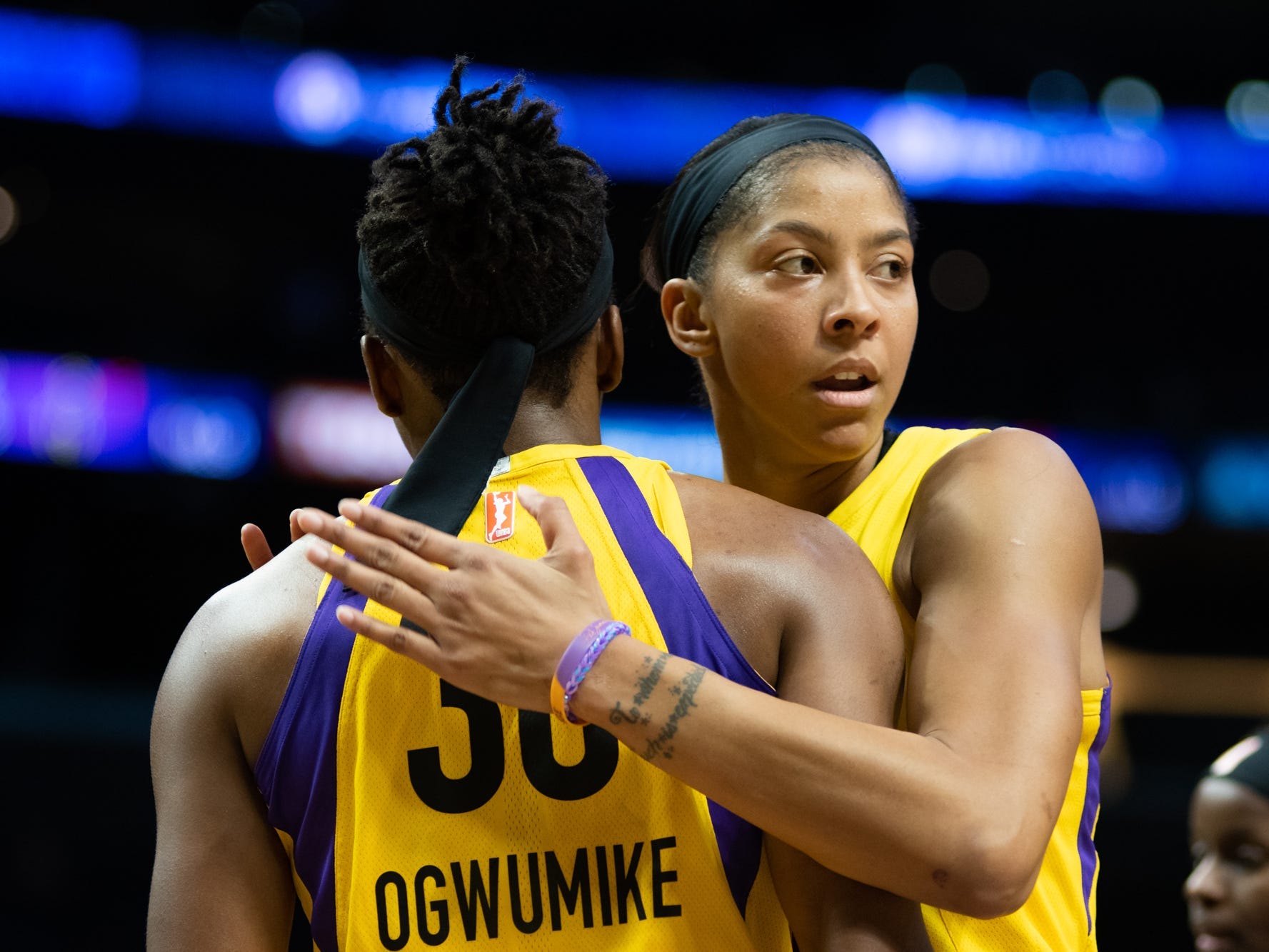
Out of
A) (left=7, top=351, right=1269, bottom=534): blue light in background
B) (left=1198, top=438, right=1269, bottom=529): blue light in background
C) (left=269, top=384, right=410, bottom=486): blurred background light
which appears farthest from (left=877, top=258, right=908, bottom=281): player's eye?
(left=1198, top=438, right=1269, bottom=529): blue light in background

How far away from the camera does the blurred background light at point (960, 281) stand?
53.3 feet

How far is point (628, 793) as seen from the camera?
175cm

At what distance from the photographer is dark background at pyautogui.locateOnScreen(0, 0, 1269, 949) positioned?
12.4 meters

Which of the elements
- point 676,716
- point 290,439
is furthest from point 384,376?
point 290,439

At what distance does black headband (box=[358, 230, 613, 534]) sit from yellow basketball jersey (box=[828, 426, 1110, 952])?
69 centimetres

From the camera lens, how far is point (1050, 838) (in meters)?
1.94

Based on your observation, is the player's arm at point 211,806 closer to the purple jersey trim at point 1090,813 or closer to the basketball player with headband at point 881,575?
the basketball player with headband at point 881,575

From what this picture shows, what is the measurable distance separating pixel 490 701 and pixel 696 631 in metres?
0.29

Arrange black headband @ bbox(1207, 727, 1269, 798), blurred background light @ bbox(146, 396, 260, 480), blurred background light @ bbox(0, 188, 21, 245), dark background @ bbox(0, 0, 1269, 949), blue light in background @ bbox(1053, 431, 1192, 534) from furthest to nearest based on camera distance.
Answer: blue light in background @ bbox(1053, 431, 1192, 534)
blurred background light @ bbox(0, 188, 21, 245)
blurred background light @ bbox(146, 396, 260, 480)
dark background @ bbox(0, 0, 1269, 949)
black headband @ bbox(1207, 727, 1269, 798)

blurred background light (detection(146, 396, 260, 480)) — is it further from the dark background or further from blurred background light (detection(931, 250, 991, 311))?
blurred background light (detection(931, 250, 991, 311))

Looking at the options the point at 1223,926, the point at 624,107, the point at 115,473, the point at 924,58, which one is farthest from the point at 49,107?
the point at 1223,926

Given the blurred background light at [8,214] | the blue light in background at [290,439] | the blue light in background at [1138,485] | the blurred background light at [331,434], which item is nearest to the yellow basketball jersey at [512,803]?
the blue light in background at [290,439]

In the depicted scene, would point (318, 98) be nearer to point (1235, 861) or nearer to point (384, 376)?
point (1235, 861)

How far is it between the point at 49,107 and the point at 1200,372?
12.8m
